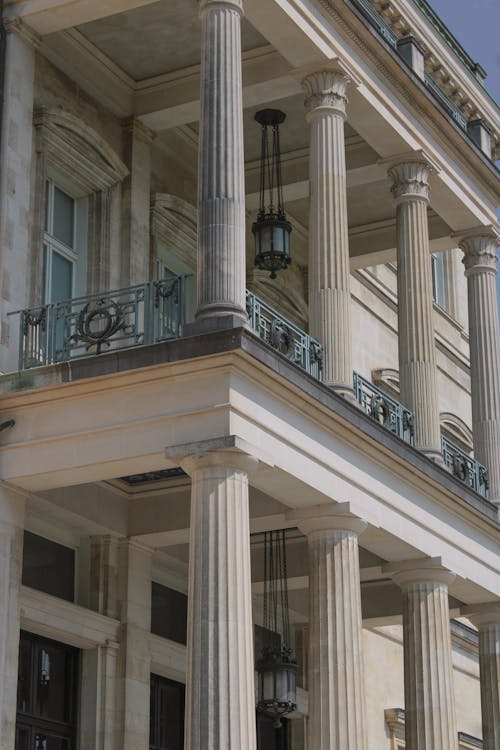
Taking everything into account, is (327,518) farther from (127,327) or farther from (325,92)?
(325,92)

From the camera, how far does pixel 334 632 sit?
19.3m

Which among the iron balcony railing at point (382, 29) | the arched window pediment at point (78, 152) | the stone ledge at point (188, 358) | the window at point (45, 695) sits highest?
the iron balcony railing at point (382, 29)

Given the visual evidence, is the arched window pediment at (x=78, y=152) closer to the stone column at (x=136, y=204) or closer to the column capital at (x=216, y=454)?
the stone column at (x=136, y=204)

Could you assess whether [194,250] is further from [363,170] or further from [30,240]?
[30,240]

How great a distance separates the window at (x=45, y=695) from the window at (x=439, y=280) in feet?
59.0

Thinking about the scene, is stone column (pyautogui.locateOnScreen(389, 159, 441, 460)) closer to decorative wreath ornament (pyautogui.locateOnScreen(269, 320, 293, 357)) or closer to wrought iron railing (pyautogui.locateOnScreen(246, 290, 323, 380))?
wrought iron railing (pyautogui.locateOnScreen(246, 290, 323, 380))

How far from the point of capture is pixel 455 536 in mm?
22875

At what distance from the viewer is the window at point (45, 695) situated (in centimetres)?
2075

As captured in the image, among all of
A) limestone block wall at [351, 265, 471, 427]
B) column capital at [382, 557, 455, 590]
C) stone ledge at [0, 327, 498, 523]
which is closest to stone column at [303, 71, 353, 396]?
stone ledge at [0, 327, 498, 523]

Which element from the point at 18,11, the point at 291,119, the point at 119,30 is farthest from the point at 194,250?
the point at 18,11

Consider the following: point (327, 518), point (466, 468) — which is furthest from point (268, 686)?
point (466, 468)

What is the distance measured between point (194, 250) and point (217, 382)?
745cm

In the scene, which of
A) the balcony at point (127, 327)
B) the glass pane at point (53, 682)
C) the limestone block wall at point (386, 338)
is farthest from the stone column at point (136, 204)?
the limestone block wall at point (386, 338)

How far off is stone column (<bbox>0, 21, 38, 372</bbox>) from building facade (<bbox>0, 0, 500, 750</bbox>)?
38mm
